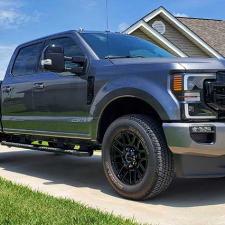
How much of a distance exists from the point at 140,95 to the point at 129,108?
57 centimetres

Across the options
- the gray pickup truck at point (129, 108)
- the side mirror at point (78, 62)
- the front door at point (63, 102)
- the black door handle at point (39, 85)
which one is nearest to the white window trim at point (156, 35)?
the gray pickup truck at point (129, 108)

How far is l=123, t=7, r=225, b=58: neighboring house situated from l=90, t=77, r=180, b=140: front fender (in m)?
16.4

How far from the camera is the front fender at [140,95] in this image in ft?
16.6

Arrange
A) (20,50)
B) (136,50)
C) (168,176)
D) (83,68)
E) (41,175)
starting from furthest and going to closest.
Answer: (20,50) → (41,175) → (136,50) → (83,68) → (168,176)

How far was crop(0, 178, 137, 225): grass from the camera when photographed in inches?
179

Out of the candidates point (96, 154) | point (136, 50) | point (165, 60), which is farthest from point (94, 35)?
point (96, 154)

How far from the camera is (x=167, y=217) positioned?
4.82m

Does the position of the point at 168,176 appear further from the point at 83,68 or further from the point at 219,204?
the point at 83,68

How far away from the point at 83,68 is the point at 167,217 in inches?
86.8

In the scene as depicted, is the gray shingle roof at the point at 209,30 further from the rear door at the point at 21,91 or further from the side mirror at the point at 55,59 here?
the side mirror at the point at 55,59

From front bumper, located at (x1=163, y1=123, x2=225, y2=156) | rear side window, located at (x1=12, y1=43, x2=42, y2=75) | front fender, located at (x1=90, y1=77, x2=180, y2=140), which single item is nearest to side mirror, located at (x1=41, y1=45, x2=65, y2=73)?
front fender, located at (x1=90, y1=77, x2=180, y2=140)

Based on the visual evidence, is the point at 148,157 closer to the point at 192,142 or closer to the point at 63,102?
the point at 192,142

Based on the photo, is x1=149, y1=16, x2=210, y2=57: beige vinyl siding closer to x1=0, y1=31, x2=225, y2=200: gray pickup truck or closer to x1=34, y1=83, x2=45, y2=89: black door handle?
x1=0, y1=31, x2=225, y2=200: gray pickup truck

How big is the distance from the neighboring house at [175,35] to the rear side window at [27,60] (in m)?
14.2
